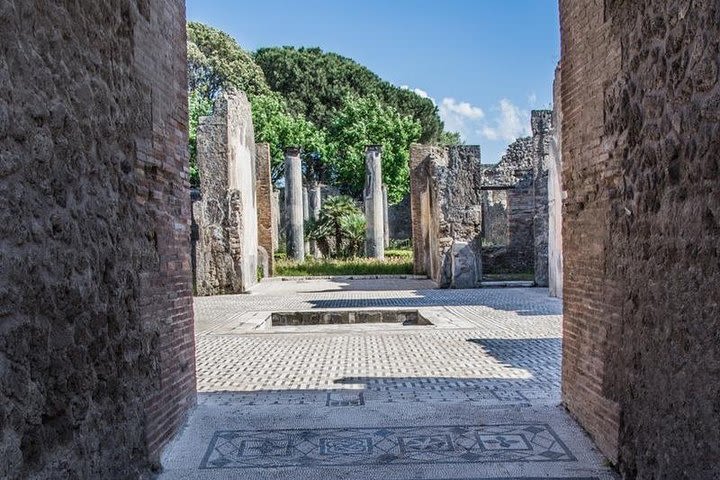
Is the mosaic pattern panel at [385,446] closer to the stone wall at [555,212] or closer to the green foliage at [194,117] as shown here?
the stone wall at [555,212]

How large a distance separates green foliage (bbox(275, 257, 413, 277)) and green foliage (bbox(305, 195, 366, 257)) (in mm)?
1112

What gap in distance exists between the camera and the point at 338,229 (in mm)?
21578

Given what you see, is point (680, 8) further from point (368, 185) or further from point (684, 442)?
point (368, 185)

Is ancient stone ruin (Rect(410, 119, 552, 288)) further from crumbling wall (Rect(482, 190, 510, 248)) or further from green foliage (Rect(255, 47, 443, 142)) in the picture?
green foliage (Rect(255, 47, 443, 142))

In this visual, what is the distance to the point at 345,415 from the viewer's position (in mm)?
4273

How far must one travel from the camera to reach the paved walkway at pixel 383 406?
3420 mm

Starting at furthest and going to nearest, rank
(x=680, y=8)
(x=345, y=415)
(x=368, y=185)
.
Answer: (x=368, y=185) → (x=345, y=415) → (x=680, y=8)

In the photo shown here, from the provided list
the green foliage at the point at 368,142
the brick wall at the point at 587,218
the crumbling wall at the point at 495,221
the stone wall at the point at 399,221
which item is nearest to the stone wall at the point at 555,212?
the brick wall at the point at 587,218

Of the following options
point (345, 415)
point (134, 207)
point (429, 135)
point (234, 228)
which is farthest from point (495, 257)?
point (429, 135)

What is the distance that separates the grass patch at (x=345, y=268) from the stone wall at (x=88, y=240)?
15.0 m

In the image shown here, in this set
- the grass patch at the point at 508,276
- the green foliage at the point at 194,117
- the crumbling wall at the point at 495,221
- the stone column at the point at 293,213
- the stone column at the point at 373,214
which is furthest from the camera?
the green foliage at the point at 194,117

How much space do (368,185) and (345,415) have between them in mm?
19508

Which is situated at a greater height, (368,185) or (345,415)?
(368,185)

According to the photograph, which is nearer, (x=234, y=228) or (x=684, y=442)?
(x=684, y=442)
